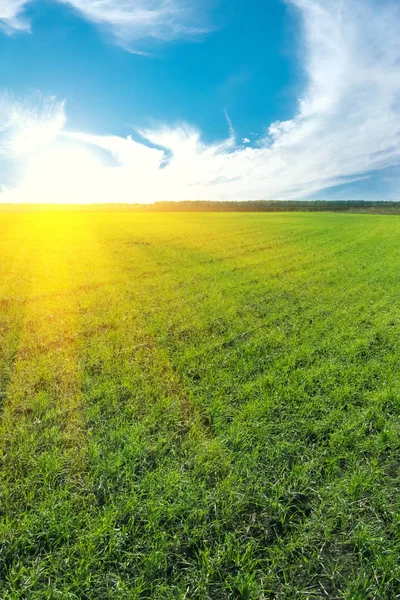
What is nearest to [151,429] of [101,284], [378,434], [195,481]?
[195,481]

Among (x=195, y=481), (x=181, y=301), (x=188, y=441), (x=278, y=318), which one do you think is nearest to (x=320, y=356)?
(x=278, y=318)

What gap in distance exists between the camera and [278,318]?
10578 millimetres

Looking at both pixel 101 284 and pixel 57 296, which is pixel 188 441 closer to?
pixel 57 296

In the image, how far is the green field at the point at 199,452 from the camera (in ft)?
11.3

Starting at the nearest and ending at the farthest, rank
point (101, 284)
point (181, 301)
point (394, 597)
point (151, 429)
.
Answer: point (394, 597)
point (151, 429)
point (181, 301)
point (101, 284)

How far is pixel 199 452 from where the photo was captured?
4949 mm

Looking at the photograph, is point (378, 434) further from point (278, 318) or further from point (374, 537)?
point (278, 318)

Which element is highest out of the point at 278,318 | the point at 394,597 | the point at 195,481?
the point at 278,318

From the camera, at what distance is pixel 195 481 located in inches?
176

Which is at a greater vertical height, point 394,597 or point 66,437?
point 66,437

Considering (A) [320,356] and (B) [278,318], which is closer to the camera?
(A) [320,356]

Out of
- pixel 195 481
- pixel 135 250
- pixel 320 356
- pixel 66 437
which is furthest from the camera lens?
pixel 135 250

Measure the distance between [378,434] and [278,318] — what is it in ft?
17.6

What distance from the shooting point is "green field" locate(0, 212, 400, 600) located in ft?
11.3
